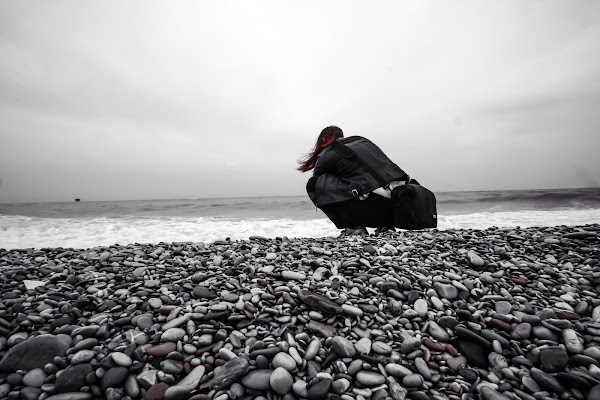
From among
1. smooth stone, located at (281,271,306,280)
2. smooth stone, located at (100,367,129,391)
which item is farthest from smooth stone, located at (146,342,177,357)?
smooth stone, located at (281,271,306,280)

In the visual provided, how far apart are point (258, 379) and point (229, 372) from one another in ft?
0.50

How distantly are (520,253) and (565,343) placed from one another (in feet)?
5.00

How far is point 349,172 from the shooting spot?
14.1 feet

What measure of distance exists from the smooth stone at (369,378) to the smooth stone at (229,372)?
57 centimetres

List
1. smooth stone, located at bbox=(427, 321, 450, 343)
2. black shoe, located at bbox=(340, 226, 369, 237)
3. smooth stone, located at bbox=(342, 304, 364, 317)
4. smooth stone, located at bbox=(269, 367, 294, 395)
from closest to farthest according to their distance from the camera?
smooth stone, located at bbox=(269, 367, 294, 395) → smooth stone, located at bbox=(427, 321, 450, 343) → smooth stone, located at bbox=(342, 304, 364, 317) → black shoe, located at bbox=(340, 226, 369, 237)

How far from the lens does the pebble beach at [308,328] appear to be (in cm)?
144

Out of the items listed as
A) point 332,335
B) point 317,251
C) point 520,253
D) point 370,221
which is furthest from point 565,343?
point 370,221

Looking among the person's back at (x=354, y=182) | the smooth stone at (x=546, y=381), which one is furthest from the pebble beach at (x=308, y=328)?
the person's back at (x=354, y=182)

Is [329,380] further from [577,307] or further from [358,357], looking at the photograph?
[577,307]

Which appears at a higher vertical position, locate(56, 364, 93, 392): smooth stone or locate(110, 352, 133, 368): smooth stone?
locate(110, 352, 133, 368): smooth stone

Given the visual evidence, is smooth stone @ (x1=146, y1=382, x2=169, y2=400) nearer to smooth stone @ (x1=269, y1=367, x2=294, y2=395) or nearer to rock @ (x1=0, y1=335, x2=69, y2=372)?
smooth stone @ (x1=269, y1=367, x2=294, y2=395)

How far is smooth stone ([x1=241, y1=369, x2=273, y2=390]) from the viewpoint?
1.42 m

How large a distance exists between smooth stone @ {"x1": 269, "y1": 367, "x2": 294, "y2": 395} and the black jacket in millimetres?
3022

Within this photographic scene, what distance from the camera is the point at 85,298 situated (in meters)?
2.09
